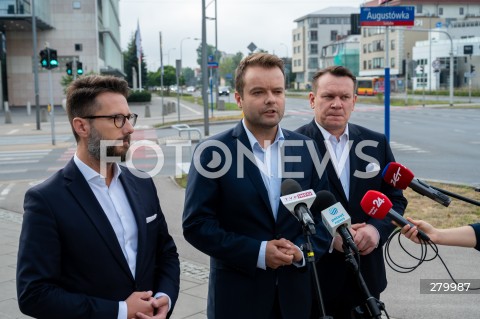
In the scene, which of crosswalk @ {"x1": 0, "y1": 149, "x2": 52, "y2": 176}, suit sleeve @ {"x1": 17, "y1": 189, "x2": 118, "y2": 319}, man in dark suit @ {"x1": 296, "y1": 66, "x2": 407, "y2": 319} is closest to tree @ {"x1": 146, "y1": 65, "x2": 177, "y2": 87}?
crosswalk @ {"x1": 0, "y1": 149, "x2": 52, "y2": 176}

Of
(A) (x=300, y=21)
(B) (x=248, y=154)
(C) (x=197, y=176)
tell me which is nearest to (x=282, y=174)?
(B) (x=248, y=154)

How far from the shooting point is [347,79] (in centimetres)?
420

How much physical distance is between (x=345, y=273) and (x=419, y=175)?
10.9m

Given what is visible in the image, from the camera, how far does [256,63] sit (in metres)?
3.40

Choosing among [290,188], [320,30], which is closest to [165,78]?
[320,30]

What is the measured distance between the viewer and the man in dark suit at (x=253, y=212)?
125 inches

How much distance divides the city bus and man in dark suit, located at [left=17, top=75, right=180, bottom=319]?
7116 cm

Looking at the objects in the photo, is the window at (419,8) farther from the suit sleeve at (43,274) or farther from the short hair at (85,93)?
the suit sleeve at (43,274)

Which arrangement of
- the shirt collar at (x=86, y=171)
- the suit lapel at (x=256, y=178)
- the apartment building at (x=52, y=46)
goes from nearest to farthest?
1. the shirt collar at (x=86, y=171)
2. the suit lapel at (x=256, y=178)
3. the apartment building at (x=52, y=46)

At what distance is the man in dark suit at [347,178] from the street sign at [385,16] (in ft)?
18.1

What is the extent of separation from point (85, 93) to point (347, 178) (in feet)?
6.05

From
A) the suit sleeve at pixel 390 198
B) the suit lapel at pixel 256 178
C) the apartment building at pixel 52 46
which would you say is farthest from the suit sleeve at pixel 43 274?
the apartment building at pixel 52 46

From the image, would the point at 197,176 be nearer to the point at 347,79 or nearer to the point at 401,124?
the point at 347,79

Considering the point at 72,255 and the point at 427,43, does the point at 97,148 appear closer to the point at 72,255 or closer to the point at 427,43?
the point at 72,255
